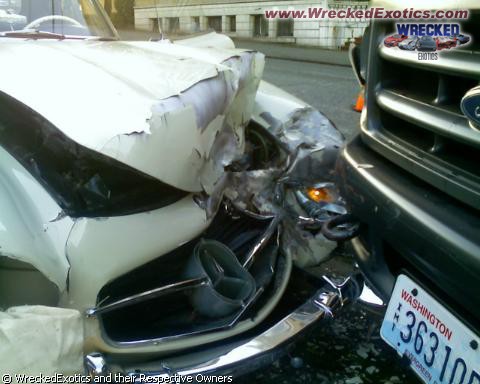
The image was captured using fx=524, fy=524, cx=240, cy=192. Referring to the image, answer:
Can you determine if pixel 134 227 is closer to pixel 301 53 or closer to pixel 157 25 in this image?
pixel 157 25

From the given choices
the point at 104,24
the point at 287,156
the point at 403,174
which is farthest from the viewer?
the point at 104,24

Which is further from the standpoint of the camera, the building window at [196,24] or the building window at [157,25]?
the building window at [196,24]

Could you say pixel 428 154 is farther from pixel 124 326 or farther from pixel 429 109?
pixel 124 326

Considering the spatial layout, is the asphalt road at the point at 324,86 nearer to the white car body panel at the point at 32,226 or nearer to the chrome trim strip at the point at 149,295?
the chrome trim strip at the point at 149,295

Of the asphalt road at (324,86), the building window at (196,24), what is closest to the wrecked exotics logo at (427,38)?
the building window at (196,24)

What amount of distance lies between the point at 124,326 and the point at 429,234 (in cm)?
109

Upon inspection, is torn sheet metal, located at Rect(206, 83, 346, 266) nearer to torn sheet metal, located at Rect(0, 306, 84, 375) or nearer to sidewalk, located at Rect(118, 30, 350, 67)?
torn sheet metal, located at Rect(0, 306, 84, 375)

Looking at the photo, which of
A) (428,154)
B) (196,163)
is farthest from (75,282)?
(428,154)

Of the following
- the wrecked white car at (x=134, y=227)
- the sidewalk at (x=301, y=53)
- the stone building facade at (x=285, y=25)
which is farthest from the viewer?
the stone building facade at (x=285, y=25)

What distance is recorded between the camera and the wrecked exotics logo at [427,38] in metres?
1.54

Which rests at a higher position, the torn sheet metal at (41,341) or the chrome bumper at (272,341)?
the torn sheet metal at (41,341)

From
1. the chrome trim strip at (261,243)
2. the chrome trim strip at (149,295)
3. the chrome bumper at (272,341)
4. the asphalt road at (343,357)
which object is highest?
the chrome trim strip at (149,295)

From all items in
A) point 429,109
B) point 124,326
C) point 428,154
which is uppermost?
point 429,109

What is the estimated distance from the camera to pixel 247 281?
201cm
